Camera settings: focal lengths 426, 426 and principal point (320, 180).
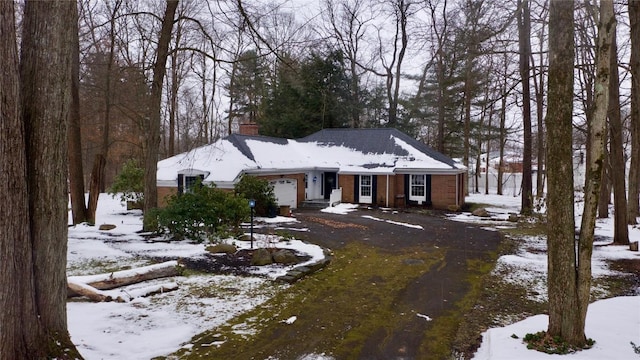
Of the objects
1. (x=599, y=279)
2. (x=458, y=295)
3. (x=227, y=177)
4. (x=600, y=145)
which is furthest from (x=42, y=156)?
(x=227, y=177)

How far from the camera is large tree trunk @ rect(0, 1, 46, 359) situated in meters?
3.84

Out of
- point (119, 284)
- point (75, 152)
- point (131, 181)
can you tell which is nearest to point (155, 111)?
point (75, 152)

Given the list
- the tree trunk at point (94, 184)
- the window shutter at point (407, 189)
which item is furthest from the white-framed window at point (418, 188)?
the tree trunk at point (94, 184)

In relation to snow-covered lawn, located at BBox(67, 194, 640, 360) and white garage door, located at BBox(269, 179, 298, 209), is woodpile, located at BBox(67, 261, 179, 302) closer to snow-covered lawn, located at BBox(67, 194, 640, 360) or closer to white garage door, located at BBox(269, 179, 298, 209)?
snow-covered lawn, located at BBox(67, 194, 640, 360)

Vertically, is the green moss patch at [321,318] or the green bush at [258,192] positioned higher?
the green bush at [258,192]

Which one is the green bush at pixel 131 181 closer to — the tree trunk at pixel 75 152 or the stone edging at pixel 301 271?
the tree trunk at pixel 75 152

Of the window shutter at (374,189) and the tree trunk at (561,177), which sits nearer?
the tree trunk at (561,177)

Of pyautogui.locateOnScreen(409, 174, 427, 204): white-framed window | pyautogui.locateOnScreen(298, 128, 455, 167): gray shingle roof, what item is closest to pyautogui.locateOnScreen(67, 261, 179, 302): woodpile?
pyautogui.locateOnScreen(409, 174, 427, 204): white-framed window

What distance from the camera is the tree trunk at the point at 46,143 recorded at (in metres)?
4.24

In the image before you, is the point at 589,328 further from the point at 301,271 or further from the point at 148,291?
the point at 148,291

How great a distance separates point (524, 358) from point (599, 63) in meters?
3.68

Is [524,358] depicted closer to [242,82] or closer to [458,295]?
[458,295]

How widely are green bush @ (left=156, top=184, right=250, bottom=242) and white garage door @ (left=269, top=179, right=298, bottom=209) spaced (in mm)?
8165

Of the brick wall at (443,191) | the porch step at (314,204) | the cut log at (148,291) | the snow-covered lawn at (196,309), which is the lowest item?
the snow-covered lawn at (196,309)
